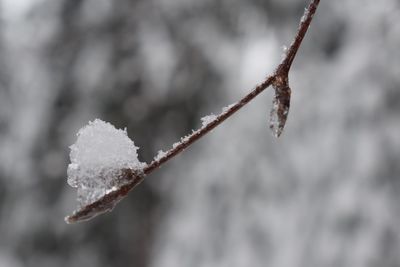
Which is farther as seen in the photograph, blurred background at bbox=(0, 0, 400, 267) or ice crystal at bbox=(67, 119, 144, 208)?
blurred background at bbox=(0, 0, 400, 267)

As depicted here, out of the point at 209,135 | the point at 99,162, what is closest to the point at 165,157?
the point at 99,162

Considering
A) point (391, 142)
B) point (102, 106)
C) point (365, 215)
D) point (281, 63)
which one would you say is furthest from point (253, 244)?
point (281, 63)

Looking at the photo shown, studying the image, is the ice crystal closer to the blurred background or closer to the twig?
the twig

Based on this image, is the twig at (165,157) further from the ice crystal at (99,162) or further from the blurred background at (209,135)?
the blurred background at (209,135)

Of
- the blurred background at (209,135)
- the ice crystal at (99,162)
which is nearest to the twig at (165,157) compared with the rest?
the ice crystal at (99,162)

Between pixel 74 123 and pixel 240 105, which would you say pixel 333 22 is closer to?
pixel 74 123

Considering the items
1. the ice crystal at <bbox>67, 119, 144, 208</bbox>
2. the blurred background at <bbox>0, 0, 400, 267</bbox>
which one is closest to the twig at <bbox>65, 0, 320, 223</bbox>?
the ice crystal at <bbox>67, 119, 144, 208</bbox>

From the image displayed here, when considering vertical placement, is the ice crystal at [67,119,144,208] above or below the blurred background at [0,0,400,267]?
below

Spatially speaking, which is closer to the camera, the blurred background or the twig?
the twig
